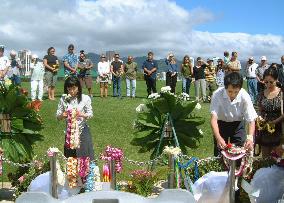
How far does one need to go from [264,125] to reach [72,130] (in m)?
2.58

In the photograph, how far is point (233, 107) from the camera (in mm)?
6461

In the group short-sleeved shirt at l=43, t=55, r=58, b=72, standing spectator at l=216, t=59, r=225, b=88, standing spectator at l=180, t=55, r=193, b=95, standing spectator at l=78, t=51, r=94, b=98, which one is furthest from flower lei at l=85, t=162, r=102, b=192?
standing spectator at l=216, t=59, r=225, b=88

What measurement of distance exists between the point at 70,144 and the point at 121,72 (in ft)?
39.2

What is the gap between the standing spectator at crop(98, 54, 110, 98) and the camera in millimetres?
18969

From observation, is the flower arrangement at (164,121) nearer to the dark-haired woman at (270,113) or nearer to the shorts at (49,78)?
the dark-haired woman at (270,113)

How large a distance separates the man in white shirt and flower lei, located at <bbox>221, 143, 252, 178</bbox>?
72mm

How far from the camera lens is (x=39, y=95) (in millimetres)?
16719

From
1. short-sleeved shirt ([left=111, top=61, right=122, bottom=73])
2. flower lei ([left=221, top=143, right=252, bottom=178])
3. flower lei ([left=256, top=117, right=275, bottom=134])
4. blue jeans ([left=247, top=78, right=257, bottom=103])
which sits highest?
short-sleeved shirt ([left=111, top=61, right=122, bottom=73])

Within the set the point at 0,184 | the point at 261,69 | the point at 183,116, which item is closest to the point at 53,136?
the point at 0,184

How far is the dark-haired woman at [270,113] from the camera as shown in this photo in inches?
288

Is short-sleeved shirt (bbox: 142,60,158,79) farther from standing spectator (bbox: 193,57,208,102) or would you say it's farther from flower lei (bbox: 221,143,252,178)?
flower lei (bbox: 221,143,252,178)

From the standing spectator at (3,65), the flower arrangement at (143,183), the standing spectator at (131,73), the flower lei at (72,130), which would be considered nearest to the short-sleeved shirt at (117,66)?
the standing spectator at (131,73)

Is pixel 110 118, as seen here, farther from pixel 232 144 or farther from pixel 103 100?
pixel 232 144

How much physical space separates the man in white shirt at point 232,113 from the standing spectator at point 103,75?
489 inches
